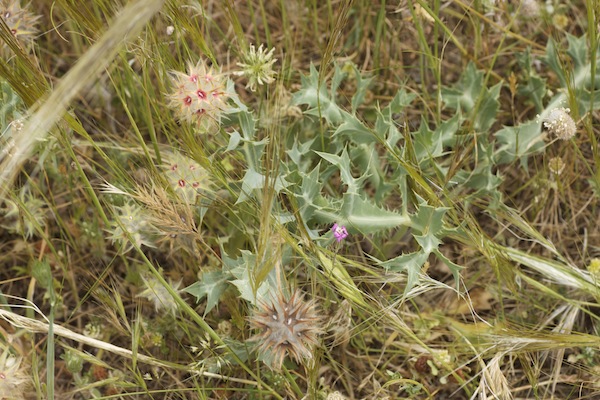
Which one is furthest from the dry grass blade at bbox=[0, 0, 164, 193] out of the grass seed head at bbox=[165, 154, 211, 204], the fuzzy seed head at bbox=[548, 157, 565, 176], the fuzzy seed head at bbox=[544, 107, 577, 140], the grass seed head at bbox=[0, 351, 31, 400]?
the fuzzy seed head at bbox=[548, 157, 565, 176]

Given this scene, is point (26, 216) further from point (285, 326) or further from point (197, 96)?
point (285, 326)

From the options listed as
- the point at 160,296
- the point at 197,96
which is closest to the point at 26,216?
the point at 160,296

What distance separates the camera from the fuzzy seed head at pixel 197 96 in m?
1.78

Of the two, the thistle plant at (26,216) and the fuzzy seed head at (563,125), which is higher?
the thistle plant at (26,216)

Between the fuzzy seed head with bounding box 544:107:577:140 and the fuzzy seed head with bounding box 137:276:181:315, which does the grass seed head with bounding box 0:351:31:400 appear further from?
the fuzzy seed head with bounding box 544:107:577:140

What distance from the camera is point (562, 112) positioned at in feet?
6.91

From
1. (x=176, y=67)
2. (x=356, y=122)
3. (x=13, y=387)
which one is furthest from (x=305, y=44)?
(x=13, y=387)

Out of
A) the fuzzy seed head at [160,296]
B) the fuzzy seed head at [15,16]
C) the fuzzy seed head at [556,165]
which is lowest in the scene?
the fuzzy seed head at [556,165]

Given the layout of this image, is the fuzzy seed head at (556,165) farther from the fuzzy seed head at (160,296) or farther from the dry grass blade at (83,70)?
the dry grass blade at (83,70)

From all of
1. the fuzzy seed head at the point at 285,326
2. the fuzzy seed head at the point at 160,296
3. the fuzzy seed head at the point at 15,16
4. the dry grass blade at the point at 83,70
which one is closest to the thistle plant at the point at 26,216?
the fuzzy seed head at the point at 160,296

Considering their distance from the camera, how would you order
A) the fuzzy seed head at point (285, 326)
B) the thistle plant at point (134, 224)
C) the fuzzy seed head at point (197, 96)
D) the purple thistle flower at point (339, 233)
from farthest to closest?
the thistle plant at point (134, 224) < the purple thistle flower at point (339, 233) < the fuzzy seed head at point (197, 96) < the fuzzy seed head at point (285, 326)

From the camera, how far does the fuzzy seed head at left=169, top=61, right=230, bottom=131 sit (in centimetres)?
178

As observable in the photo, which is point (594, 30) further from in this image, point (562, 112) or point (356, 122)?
point (356, 122)

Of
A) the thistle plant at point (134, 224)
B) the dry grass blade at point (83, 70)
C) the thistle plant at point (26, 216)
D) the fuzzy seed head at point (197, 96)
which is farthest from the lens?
the thistle plant at point (26, 216)
